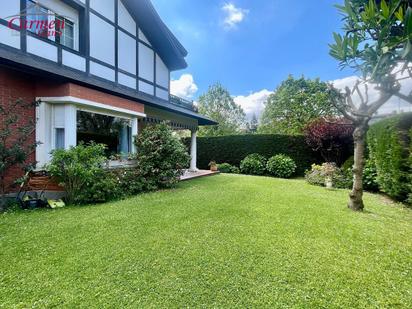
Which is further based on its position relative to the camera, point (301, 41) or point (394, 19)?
point (301, 41)

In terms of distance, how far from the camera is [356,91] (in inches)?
280

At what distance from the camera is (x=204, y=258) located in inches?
147

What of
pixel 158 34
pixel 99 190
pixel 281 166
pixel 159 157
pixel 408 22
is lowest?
pixel 99 190

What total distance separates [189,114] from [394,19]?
38.8 feet

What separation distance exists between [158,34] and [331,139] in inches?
519

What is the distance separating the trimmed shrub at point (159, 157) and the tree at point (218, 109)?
20.9 metres

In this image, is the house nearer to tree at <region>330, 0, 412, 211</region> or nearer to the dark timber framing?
the dark timber framing

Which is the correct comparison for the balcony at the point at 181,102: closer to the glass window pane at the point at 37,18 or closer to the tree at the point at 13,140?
the glass window pane at the point at 37,18

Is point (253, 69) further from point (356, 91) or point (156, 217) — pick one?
point (156, 217)

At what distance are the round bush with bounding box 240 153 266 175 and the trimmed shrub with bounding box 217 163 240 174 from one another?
52cm

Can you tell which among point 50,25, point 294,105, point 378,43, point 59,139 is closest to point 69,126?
point 59,139

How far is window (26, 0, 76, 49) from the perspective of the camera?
8.06 metres

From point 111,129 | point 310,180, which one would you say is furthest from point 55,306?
point 310,180

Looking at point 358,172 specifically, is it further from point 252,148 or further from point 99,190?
point 252,148
